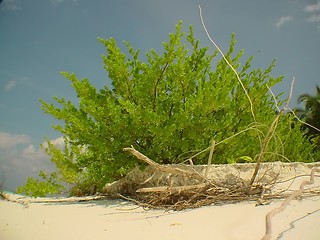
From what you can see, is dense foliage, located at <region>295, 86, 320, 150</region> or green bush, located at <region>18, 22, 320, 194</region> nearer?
green bush, located at <region>18, 22, 320, 194</region>

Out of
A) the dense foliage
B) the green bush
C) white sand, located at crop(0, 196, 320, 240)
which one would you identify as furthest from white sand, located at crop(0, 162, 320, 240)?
the dense foliage

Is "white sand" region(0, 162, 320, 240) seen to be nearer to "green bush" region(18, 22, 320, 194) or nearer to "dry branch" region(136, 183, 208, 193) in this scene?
"dry branch" region(136, 183, 208, 193)

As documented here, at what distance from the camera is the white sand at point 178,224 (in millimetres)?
2043

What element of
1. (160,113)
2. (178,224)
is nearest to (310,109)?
(160,113)

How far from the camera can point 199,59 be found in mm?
5590

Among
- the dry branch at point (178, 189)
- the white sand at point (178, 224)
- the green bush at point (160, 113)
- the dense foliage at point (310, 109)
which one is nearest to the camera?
the white sand at point (178, 224)

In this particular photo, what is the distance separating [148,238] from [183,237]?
9.2 inches

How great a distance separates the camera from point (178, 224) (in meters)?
2.48

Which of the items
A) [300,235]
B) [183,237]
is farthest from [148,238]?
[300,235]

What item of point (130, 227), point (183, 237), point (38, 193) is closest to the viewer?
point (183, 237)

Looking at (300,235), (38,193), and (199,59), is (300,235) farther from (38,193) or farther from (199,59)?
(38,193)

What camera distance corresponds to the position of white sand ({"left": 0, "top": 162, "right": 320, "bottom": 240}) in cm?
204

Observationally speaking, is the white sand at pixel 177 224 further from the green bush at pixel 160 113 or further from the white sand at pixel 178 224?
the green bush at pixel 160 113

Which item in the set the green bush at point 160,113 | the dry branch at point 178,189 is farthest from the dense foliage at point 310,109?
the dry branch at point 178,189
